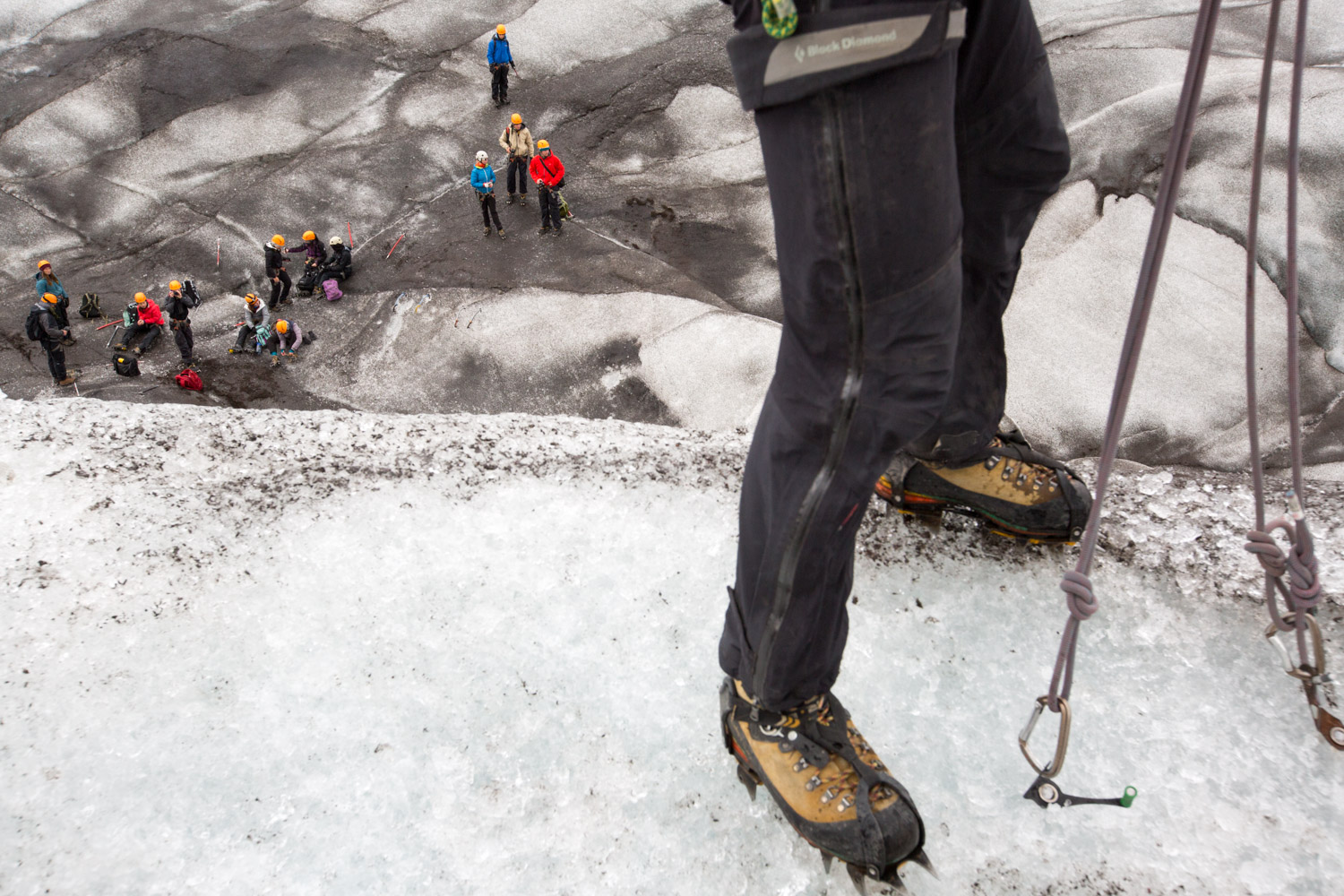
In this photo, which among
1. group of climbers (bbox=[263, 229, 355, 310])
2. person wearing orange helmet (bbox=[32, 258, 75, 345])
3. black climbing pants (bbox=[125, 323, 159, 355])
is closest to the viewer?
person wearing orange helmet (bbox=[32, 258, 75, 345])

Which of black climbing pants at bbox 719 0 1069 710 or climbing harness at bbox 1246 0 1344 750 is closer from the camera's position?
black climbing pants at bbox 719 0 1069 710

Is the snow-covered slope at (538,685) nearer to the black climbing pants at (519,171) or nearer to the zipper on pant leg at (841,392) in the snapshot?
the zipper on pant leg at (841,392)

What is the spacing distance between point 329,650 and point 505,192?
7829 millimetres

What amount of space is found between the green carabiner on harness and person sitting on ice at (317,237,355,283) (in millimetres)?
7571

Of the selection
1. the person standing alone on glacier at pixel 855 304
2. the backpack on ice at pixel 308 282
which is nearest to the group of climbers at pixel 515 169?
the backpack on ice at pixel 308 282

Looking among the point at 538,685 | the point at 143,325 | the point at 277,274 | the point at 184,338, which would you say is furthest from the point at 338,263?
the point at 538,685

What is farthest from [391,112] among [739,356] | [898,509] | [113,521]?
[898,509]

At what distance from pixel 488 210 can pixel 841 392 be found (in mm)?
7669

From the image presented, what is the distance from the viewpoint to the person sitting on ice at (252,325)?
744cm

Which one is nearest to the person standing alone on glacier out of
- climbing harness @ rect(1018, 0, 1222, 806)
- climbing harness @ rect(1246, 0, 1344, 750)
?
climbing harness @ rect(1018, 0, 1222, 806)

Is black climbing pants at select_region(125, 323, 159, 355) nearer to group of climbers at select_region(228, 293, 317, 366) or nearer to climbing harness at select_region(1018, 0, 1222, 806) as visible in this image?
group of climbers at select_region(228, 293, 317, 366)

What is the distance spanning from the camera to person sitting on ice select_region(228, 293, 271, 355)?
7438mm

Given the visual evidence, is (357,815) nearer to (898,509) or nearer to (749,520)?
(749,520)

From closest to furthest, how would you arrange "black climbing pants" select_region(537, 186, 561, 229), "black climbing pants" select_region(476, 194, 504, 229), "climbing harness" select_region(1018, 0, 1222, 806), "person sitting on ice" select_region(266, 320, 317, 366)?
"climbing harness" select_region(1018, 0, 1222, 806)
"person sitting on ice" select_region(266, 320, 317, 366)
"black climbing pants" select_region(537, 186, 561, 229)
"black climbing pants" select_region(476, 194, 504, 229)
